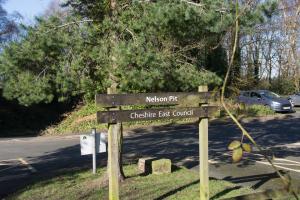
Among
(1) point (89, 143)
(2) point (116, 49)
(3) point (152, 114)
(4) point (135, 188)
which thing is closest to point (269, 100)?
(1) point (89, 143)

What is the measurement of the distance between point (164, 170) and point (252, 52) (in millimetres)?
41273

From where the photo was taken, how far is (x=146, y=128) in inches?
1011

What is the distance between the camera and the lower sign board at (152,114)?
266 inches

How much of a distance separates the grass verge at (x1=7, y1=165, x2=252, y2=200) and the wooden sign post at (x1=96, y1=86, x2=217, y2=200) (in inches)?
53.3

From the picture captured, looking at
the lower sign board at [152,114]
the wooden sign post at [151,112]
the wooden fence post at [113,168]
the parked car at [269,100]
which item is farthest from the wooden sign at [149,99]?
the parked car at [269,100]

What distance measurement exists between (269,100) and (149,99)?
90.9 ft

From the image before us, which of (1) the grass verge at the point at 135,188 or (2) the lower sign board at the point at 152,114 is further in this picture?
(1) the grass verge at the point at 135,188

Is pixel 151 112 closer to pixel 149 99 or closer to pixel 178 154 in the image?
pixel 149 99

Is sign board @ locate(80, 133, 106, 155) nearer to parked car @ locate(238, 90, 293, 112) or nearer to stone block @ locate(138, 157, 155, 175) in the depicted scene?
stone block @ locate(138, 157, 155, 175)

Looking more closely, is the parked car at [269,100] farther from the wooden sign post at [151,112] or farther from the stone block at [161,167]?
the wooden sign post at [151,112]

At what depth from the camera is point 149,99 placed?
7.21 metres

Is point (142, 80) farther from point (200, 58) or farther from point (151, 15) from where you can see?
point (200, 58)

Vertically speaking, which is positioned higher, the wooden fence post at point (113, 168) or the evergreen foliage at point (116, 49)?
the evergreen foliage at point (116, 49)

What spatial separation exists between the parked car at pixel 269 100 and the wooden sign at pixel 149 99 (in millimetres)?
25461
